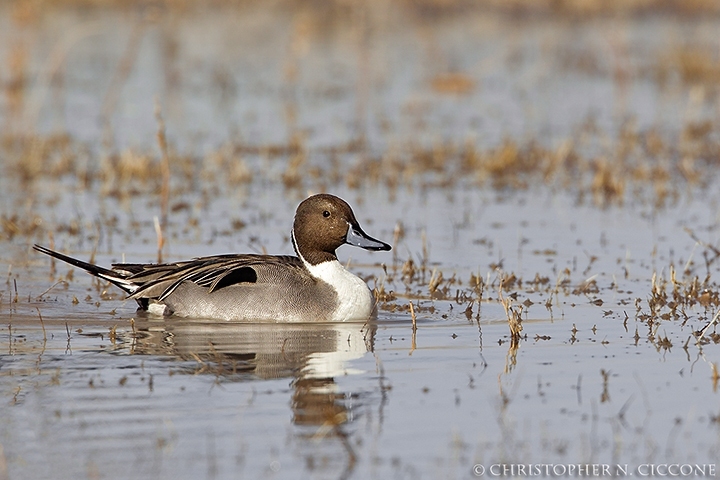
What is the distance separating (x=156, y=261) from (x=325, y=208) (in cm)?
204

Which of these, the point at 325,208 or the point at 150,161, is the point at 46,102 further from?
the point at 325,208

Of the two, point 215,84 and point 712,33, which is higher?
point 712,33

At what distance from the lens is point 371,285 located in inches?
330

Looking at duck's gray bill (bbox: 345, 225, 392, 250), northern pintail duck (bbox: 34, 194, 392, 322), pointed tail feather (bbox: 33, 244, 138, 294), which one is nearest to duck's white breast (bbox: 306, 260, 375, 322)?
northern pintail duck (bbox: 34, 194, 392, 322)

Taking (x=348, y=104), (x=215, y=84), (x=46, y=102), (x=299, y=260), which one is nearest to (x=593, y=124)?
(x=348, y=104)

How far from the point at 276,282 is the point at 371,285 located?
1.46m

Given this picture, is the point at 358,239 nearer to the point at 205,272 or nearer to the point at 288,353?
the point at 205,272

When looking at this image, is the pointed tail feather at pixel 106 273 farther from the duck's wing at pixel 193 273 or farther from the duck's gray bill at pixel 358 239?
the duck's gray bill at pixel 358 239

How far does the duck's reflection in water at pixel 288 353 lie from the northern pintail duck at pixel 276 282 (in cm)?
9

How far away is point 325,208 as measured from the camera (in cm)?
725

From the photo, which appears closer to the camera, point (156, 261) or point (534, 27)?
point (156, 261)

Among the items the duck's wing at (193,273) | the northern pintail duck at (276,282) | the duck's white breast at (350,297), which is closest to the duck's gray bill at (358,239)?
the northern pintail duck at (276,282)

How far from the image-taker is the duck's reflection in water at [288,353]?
5.13m

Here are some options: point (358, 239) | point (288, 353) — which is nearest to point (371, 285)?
point (358, 239)
